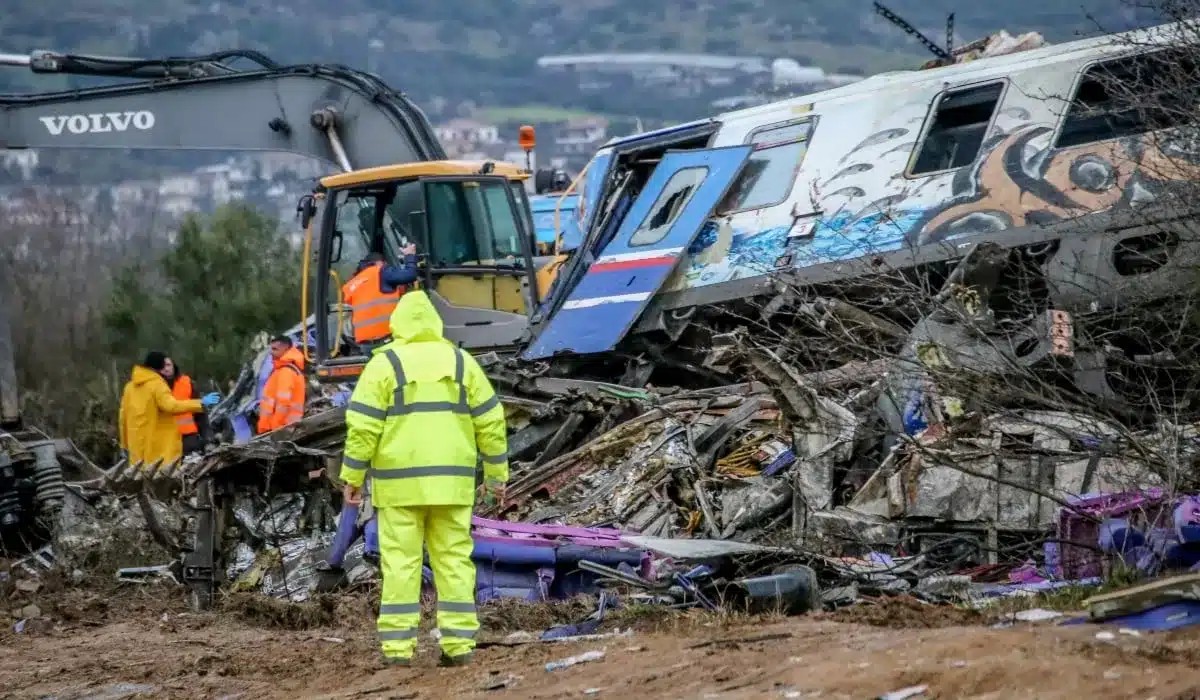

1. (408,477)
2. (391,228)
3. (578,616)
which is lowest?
(578,616)

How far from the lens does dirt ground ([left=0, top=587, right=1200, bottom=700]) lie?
6.48 metres

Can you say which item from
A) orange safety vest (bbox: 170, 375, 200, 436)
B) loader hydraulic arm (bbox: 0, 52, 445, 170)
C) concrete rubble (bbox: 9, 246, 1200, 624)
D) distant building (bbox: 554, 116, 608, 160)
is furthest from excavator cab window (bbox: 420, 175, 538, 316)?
distant building (bbox: 554, 116, 608, 160)

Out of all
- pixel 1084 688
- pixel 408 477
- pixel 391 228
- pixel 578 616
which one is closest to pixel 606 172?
pixel 391 228

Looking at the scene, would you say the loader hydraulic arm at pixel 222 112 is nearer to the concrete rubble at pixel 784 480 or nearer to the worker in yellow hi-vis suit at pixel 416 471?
the concrete rubble at pixel 784 480

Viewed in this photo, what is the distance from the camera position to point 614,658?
7.97 meters

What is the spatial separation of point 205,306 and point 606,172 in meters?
18.0

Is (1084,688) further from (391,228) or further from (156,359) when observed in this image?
(156,359)

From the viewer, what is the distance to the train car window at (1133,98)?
962 cm

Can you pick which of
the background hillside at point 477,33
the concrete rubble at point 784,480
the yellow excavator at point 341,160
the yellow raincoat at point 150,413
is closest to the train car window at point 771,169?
the concrete rubble at point 784,480

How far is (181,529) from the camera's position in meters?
13.0

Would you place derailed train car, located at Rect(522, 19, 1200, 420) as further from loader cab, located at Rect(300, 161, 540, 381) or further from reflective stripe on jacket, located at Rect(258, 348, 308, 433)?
reflective stripe on jacket, located at Rect(258, 348, 308, 433)

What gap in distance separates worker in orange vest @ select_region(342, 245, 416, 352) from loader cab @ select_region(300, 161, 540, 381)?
165 mm

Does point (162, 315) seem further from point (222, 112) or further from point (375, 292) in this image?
point (375, 292)

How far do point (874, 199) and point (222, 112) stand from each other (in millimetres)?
6863
